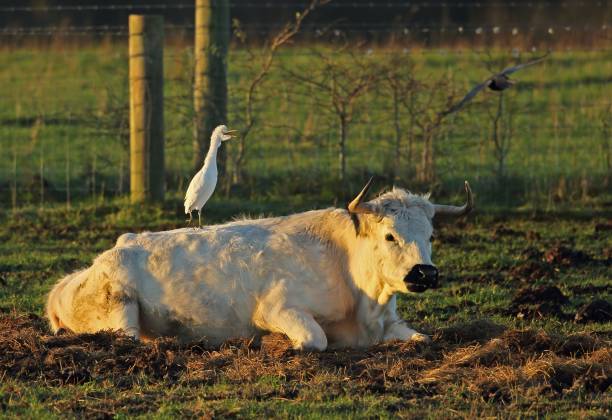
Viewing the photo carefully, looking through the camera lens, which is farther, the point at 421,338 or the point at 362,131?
the point at 362,131

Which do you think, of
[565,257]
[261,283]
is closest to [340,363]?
[261,283]

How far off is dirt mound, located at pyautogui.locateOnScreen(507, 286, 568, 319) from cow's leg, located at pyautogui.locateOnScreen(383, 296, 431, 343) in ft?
4.23

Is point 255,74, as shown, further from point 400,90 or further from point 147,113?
point 147,113

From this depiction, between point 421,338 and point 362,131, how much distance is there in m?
12.1

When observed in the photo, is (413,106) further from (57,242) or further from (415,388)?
(415,388)

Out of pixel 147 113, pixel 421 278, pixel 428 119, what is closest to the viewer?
pixel 421 278

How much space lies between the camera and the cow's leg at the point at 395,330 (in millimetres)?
8953

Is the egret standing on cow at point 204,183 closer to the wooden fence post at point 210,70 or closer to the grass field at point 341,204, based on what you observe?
the grass field at point 341,204

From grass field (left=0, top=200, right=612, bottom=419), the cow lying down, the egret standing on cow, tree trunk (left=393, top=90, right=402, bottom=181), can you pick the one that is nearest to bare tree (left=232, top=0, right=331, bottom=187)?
tree trunk (left=393, top=90, right=402, bottom=181)

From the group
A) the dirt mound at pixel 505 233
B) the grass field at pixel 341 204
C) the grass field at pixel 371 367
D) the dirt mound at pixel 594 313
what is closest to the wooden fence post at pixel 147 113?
the grass field at pixel 341 204

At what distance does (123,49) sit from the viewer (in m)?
28.8

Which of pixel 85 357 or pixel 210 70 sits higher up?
pixel 210 70

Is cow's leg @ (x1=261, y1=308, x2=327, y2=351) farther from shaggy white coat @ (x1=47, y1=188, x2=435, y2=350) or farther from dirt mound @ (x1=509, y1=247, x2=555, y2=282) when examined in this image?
dirt mound @ (x1=509, y1=247, x2=555, y2=282)

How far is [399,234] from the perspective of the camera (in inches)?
350
